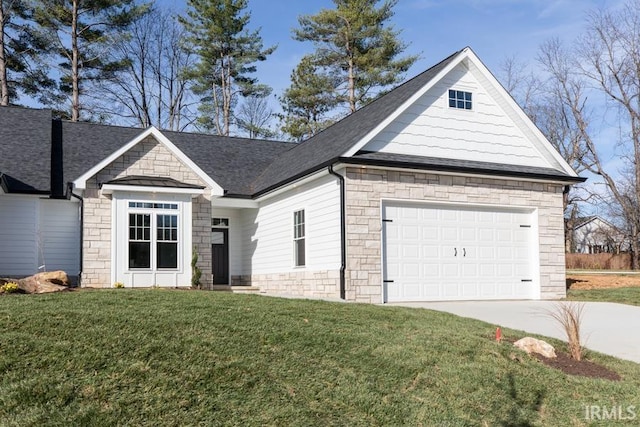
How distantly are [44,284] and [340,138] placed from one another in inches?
296

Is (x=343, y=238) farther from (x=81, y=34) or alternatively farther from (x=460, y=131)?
(x=81, y=34)

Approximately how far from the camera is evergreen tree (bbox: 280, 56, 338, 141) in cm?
3478

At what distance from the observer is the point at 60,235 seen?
624 inches

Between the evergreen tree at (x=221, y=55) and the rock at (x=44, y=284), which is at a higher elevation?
the evergreen tree at (x=221, y=55)

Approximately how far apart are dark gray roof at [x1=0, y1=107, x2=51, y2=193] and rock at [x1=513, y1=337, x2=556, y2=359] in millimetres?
11850

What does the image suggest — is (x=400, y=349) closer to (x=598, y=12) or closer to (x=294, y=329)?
(x=294, y=329)

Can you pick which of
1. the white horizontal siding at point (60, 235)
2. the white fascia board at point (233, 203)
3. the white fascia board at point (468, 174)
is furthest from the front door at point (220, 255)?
the white fascia board at point (468, 174)

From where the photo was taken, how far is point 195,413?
16.4 feet

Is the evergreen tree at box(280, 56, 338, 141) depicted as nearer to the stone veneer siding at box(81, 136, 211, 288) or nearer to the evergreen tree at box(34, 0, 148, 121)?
the evergreen tree at box(34, 0, 148, 121)

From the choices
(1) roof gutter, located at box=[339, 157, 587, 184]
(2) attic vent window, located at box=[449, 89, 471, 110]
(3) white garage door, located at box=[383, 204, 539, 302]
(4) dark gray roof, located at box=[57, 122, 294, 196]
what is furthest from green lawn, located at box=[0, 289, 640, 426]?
(4) dark gray roof, located at box=[57, 122, 294, 196]

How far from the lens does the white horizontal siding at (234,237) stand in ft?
61.6

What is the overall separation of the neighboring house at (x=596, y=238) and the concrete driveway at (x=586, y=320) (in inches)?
1551

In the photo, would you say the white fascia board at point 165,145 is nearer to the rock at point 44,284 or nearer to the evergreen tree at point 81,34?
the rock at point 44,284

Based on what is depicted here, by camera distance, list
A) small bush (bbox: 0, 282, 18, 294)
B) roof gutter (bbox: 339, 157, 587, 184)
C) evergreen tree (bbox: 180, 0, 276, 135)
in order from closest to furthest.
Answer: small bush (bbox: 0, 282, 18, 294)
roof gutter (bbox: 339, 157, 587, 184)
evergreen tree (bbox: 180, 0, 276, 135)
